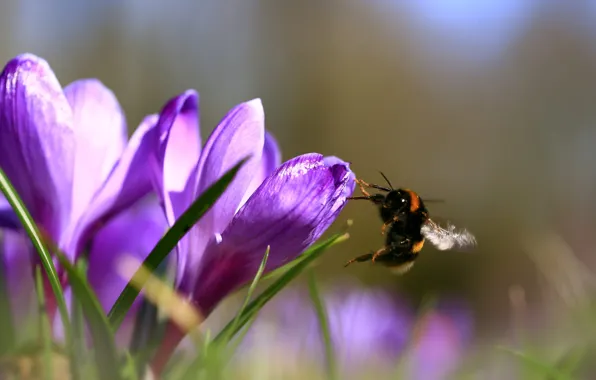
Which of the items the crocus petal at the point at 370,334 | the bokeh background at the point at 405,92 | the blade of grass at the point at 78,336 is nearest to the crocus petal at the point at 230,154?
the blade of grass at the point at 78,336

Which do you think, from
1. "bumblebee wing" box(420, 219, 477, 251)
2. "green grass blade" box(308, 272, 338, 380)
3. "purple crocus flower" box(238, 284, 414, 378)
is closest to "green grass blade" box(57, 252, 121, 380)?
"green grass blade" box(308, 272, 338, 380)

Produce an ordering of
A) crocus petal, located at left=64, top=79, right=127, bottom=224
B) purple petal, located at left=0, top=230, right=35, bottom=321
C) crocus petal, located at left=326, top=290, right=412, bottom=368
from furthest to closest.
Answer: crocus petal, located at left=326, top=290, right=412, bottom=368 → purple petal, located at left=0, top=230, right=35, bottom=321 → crocus petal, located at left=64, top=79, right=127, bottom=224

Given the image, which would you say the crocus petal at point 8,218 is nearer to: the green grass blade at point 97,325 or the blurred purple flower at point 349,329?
the green grass blade at point 97,325

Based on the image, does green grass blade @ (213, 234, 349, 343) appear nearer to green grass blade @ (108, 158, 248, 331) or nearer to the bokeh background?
green grass blade @ (108, 158, 248, 331)

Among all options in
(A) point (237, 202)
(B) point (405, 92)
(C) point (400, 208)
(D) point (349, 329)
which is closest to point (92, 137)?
(A) point (237, 202)

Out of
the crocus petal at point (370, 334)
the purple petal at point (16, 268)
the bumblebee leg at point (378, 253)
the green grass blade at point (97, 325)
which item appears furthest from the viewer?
the crocus petal at point (370, 334)

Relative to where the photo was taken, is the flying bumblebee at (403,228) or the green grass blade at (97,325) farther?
the flying bumblebee at (403,228)

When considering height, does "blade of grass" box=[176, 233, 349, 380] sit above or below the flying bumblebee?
above
